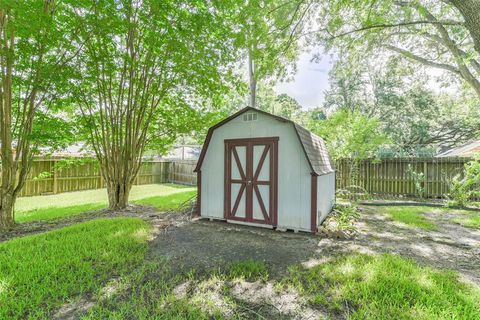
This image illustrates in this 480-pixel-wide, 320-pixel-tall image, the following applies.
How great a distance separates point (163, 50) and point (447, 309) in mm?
7204

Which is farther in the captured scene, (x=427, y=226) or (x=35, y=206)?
(x=35, y=206)

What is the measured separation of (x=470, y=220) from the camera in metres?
5.76

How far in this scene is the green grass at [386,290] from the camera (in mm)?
2156

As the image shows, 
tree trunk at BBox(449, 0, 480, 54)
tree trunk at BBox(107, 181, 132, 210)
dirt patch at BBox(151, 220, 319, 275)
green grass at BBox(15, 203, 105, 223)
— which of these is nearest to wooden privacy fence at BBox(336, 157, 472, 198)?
dirt patch at BBox(151, 220, 319, 275)

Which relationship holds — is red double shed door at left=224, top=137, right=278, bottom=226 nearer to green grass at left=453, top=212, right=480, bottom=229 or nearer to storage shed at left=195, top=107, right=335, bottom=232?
storage shed at left=195, top=107, right=335, bottom=232

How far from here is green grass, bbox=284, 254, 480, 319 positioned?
2156 mm

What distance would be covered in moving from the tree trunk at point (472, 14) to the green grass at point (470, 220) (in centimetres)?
447

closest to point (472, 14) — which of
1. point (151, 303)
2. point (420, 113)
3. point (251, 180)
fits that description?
point (251, 180)

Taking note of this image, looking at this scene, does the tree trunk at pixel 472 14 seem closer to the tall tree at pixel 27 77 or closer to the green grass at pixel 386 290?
the green grass at pixel 386 290

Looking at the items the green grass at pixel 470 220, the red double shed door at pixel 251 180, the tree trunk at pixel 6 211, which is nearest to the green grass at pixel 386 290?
the red double shed door at pixel 251 180

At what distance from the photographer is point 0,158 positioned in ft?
16.8

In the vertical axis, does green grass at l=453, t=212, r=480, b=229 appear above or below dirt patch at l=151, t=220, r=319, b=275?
above

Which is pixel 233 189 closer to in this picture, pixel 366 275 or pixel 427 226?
pixel 366 275

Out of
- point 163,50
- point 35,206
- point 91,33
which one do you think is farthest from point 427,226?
point 35,206
